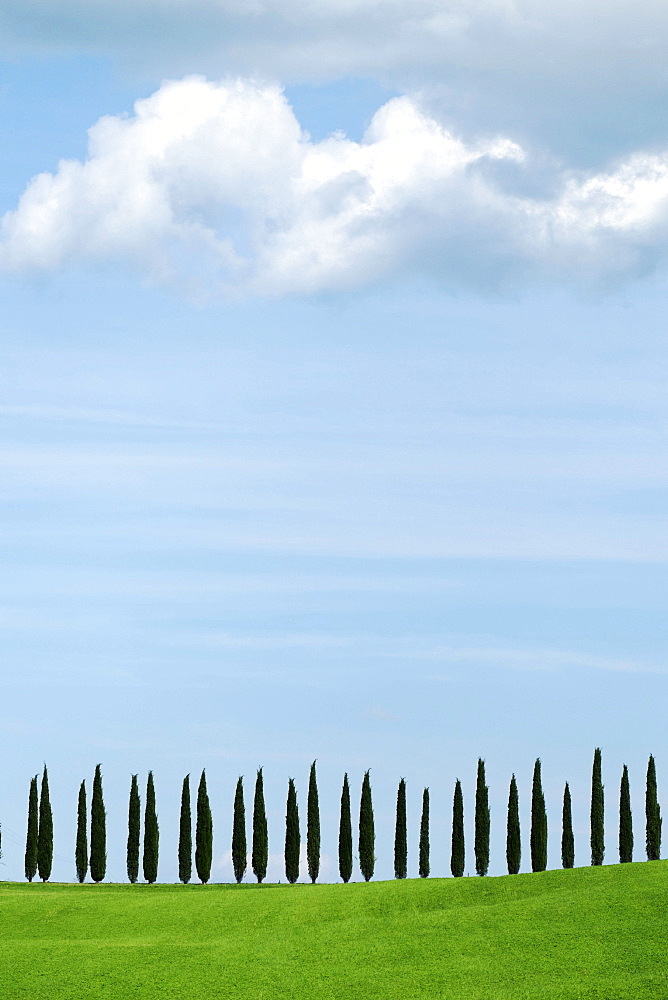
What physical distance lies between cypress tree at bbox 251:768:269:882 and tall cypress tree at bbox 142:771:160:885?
558cm

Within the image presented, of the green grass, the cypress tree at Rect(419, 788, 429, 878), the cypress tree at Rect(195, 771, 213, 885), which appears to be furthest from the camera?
the cypress tree at Rect(419, 788, 429, 878)

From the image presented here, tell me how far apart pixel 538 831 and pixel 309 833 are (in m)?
13.5

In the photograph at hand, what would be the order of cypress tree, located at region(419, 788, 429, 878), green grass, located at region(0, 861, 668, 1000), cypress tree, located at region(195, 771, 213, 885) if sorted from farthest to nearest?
cypress tree, located at region(419, 788, 429, 878) < cypress tree, located at region(195, 771, 213, 885) < green grass, located at region(0, 861, 668, 1000)

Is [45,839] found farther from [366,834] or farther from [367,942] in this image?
[367,942]

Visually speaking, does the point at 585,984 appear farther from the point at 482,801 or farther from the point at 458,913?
the point at 482,801

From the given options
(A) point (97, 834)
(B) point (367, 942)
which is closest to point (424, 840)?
(A) point (97, 834)

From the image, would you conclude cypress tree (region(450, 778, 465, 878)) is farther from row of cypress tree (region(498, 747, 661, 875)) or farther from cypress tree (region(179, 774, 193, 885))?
cypress tree (region(179, 774, 193, 885))

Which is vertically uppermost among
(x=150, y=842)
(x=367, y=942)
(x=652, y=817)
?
(x=652, y=817)

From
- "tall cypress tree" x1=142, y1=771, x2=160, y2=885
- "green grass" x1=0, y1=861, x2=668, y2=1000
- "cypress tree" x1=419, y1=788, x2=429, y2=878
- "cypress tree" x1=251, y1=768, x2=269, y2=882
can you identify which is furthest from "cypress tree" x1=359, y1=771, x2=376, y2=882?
"green grass" x1=0, y1=861, x2=668, y2=1000

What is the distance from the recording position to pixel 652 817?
72938mm

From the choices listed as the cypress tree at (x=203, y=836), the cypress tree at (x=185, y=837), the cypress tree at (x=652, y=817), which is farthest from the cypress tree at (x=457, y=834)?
the cypress tree at (x=185, y=837)

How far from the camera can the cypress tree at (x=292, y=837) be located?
70.1 metres

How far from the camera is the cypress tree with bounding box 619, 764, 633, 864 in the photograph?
72.0 meters

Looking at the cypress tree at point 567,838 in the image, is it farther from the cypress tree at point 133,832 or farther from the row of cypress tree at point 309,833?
the cypress tree at point 133,832
